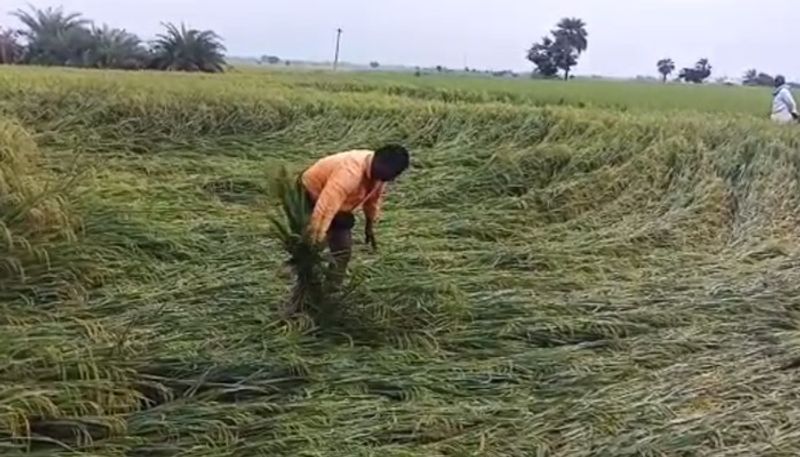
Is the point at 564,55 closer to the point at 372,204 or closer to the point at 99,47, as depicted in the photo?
the point at 99,47

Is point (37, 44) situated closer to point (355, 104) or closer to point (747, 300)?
point (355, 104)

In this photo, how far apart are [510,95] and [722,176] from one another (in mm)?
4728

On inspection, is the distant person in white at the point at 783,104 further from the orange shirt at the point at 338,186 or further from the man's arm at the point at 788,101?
the orange shirt at the point at 338,186

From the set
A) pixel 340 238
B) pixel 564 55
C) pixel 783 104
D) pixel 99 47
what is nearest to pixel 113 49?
pixel 99 47

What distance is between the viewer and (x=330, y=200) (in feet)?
11.9

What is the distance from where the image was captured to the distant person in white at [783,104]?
9445mm

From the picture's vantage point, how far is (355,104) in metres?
8.20

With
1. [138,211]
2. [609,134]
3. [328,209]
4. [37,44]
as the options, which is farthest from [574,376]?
[37,44]

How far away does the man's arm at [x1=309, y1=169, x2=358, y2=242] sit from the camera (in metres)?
3.59

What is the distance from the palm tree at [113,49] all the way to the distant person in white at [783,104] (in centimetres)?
870

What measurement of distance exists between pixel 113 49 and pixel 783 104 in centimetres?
914

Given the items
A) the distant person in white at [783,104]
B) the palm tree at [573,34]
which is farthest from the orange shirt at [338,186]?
the palm tree at [573,34]

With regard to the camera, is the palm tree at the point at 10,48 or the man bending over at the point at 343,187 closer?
the man bending over at the point at 343,187

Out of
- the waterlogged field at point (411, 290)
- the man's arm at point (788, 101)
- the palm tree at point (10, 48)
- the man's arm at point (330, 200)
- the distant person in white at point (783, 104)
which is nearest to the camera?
the waterlogged field at point (411, 290)
